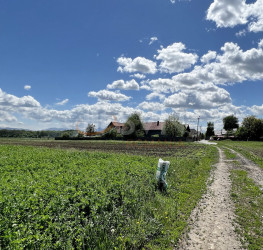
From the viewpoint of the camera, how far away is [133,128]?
72125 mm

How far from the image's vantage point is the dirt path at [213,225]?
509cm

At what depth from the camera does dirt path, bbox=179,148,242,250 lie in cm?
509

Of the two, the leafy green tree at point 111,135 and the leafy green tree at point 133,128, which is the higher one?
the leafy green tree at point 133,128

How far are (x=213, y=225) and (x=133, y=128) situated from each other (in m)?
66.1

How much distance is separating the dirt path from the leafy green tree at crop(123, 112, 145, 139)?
203 feet

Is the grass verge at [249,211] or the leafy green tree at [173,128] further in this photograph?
the leafy green tree at [173,128]

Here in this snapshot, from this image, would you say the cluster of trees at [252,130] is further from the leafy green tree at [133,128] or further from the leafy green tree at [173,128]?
the leafy green tree at [133,128]

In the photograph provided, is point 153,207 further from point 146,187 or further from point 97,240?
point 97,240

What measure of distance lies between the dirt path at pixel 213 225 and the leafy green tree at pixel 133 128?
203ft

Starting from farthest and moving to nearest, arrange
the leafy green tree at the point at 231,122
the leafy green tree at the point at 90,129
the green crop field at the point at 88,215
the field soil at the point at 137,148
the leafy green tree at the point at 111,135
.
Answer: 1. the leafy green tree at the point at 231,122
2. the leafy green tree at the point at 90,129
3. the leafy green tree at the point at 111,135
4. the field soil at the point at 137,148
5. the green crop field at the point at 88,215

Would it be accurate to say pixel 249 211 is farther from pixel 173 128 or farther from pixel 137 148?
pixel 173 128

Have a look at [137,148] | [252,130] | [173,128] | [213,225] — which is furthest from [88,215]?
[252,130]

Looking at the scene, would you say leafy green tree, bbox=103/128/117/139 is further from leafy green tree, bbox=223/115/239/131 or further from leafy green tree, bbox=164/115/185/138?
leafy green tree, bbox=223/115/239/131

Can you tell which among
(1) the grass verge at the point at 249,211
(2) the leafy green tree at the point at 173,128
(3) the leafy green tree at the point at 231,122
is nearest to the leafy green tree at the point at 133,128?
(2) the leafy green tree at the point at 173,128
